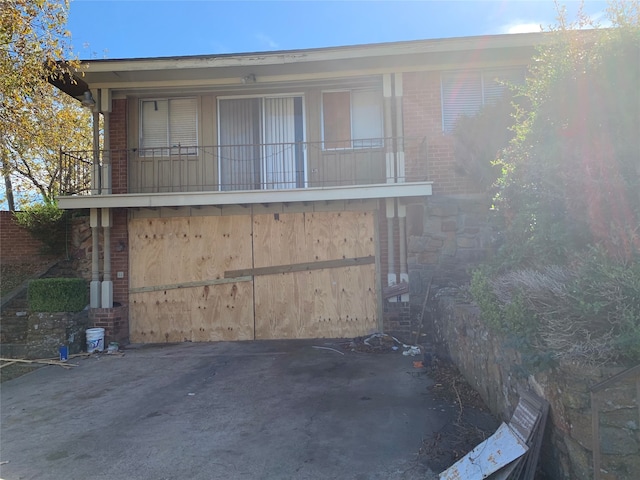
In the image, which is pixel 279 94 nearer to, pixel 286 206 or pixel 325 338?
pixel 286 206

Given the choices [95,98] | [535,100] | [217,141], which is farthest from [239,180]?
[535,100]

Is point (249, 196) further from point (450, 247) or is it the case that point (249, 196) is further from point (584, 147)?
point (584, 147)

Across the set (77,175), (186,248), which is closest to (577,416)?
(186,248)

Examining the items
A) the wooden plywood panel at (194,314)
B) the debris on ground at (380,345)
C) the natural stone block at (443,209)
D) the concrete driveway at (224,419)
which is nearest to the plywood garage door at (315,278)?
the wooden plywood panel at (194,314)

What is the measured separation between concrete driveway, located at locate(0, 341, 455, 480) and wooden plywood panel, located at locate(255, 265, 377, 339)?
1.28 metres

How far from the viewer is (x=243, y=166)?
9141 millimetres

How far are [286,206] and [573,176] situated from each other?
19.4 ft

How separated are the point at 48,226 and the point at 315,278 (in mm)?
6195

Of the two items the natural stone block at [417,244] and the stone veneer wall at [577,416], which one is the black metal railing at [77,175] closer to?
the natural stone block at [417,244]

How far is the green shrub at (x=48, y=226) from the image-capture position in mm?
9750

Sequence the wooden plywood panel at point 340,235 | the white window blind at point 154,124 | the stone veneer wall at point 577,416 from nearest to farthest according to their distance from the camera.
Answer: the stone veneer wall at point 577,416, the wooden plywood panel at point 340,235, the white window blind at point 154,124

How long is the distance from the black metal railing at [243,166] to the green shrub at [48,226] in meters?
0.89

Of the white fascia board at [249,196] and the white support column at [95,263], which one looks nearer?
the white fascia board at [249,196]

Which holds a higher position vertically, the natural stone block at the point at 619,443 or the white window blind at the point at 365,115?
the white window blind at the point at 365,115
